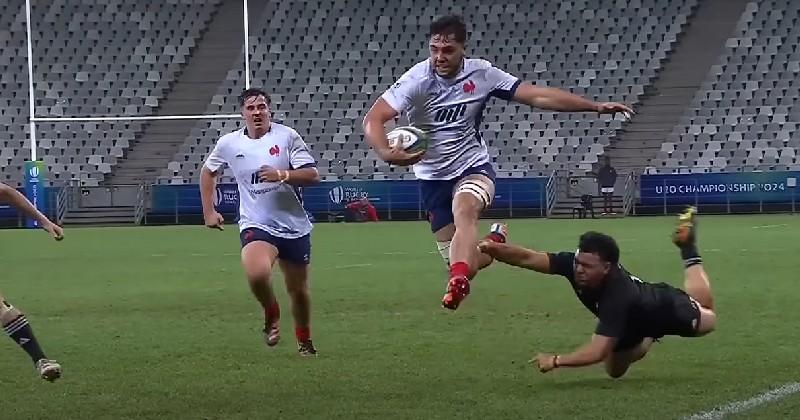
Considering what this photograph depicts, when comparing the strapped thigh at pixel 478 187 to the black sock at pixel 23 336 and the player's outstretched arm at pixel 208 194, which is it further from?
the black sock at pixel 23 336

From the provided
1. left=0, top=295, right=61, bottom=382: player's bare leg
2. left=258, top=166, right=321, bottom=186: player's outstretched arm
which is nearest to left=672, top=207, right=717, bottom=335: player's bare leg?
left=258, top=166, right=321, bottom=186: player's outstretched arm

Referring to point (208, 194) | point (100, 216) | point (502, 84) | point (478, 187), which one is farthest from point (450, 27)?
point (100, 216)

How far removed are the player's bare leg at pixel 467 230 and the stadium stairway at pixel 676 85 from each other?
30.4 metres

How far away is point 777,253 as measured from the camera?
2042 centimetres

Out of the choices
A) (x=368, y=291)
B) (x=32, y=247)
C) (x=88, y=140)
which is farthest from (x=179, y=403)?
(x=88, y=140)

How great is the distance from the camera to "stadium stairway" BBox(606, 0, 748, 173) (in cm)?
3994

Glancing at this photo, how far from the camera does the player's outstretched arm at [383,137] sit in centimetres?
817

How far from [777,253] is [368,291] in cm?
807

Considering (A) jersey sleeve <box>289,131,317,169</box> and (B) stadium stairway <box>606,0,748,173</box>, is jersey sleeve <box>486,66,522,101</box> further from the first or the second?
(B) stadium stairway <box>606,0,748,173</box>

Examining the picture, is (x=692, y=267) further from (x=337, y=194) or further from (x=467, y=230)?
(x=337, y=194)

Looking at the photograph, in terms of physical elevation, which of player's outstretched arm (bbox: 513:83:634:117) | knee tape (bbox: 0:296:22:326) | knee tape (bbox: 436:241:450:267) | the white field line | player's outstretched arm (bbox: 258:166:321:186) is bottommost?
the white field line

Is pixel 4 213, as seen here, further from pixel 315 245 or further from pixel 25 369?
pixel 25 369

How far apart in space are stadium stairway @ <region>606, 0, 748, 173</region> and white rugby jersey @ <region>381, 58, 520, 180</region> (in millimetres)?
30247

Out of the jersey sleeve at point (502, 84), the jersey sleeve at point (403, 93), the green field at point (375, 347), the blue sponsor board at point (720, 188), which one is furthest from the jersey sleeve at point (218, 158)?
the blue sponsor board at point (720, 188)
